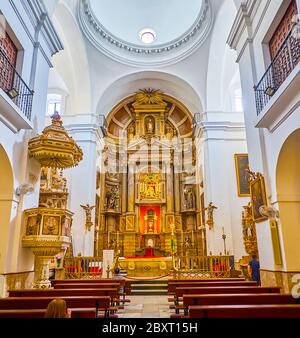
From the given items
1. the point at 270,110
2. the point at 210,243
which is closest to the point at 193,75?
the point at 210,243

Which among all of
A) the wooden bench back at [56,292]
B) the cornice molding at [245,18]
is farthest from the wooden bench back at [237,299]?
the cornice molding at [245,18]

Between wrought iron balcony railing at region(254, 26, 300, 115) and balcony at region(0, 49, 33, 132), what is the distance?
17.4ft

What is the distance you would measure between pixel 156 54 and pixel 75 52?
13.6ft

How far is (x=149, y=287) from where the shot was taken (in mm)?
9250

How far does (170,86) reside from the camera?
645 inches

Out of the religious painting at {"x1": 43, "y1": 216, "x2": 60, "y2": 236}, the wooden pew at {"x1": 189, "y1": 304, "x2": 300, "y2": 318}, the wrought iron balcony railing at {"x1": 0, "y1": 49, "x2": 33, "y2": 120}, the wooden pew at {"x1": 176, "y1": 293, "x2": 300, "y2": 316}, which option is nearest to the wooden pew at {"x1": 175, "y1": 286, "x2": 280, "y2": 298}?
the wooden pew at {"x1": 176, "y1": 293, "x2": 300, "y2": 316}

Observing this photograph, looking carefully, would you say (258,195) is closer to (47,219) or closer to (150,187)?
(47,219)

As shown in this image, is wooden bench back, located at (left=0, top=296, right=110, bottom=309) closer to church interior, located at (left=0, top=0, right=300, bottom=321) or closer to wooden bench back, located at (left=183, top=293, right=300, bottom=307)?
church interior, located at (left=0, top=0, right=300, bottom=321)

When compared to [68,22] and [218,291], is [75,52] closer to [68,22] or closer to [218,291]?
[68,22]

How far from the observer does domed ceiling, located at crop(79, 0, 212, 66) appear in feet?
44.7

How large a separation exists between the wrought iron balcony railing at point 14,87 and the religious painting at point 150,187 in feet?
36.8

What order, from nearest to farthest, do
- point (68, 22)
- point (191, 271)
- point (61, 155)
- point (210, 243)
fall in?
point (61, 155)
point (191, 271)
point (68, 22)
point (210, 243)

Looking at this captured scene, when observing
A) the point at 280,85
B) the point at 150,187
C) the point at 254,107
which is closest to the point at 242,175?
the point at 150,187

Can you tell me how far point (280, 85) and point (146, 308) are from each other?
5.63m
